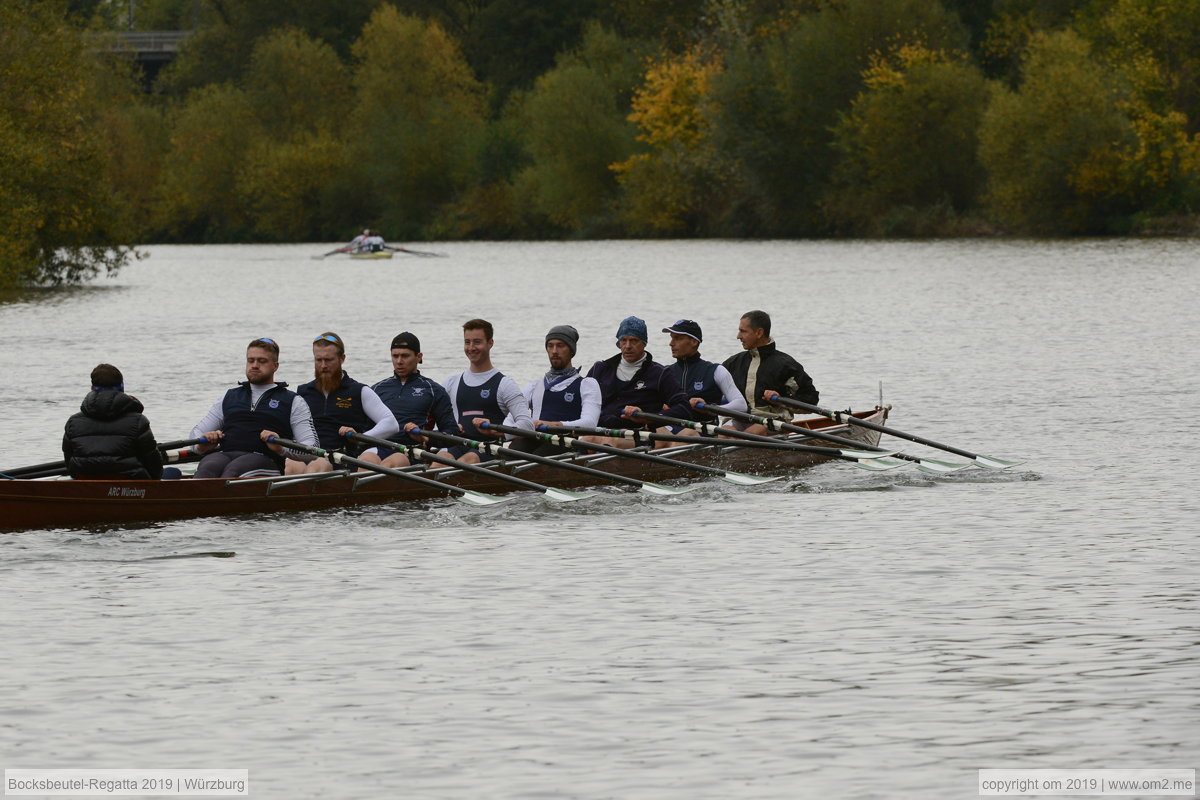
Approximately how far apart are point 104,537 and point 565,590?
3.94 metres

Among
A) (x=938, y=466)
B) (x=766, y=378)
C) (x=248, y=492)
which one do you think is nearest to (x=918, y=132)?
(x=766, y=378)

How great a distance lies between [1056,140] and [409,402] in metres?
59.3

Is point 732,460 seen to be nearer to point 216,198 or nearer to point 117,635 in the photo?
point 117,635

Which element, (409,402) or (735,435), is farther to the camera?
(735,435)

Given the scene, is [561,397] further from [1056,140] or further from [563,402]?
[1056,140]

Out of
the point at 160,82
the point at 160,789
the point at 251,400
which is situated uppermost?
the point at 160,82

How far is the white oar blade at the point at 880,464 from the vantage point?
18500 millimetres

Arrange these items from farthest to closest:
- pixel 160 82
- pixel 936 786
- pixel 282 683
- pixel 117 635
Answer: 1. pixel 160 82
2. pixel 117 635
3. pixel 282 683
4. pixel 936 786

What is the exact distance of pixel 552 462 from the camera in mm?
16453

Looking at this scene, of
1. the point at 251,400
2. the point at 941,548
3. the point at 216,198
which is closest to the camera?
the point at 941,548

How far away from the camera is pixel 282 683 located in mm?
10391

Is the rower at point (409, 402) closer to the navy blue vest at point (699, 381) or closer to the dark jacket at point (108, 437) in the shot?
the dark jacket at point (108, 437)

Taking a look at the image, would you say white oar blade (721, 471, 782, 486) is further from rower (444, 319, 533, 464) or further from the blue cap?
rower (444, 319, 533, 464)

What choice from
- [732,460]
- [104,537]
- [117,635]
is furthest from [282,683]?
[732,460]
